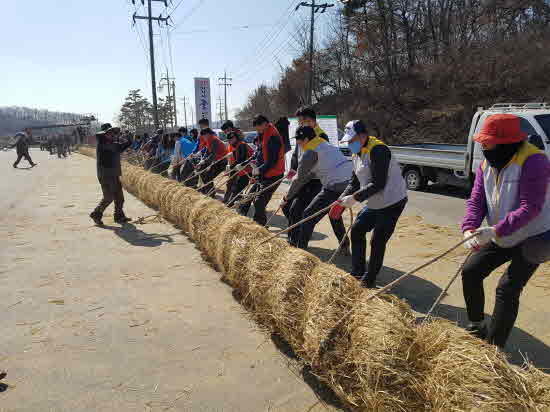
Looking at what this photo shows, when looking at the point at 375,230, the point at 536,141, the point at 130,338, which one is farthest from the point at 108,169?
the point at 536,141

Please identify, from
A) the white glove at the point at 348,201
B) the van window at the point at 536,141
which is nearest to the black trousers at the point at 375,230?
the white glove at the point at 348,201

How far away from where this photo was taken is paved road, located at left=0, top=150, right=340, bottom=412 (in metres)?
2.64

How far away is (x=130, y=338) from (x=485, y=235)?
112 inches

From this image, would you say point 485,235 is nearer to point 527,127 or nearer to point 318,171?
point 318,171

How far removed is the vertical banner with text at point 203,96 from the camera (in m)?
28.2

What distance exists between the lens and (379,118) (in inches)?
1000

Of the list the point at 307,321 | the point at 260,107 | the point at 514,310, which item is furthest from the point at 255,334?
the point at 260,107

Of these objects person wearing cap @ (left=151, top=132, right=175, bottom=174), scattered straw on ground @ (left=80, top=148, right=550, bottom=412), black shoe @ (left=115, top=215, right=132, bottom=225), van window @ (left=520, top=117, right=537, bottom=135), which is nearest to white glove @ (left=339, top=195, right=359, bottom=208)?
scattered straw on ground @ (left=80, top=148, right=550, bottom=412)

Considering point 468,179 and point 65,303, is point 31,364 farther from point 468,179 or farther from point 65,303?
point 468,179

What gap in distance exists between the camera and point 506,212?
8.38 feet

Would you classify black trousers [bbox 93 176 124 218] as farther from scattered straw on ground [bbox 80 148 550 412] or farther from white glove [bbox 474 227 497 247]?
white glove [bbox 474 227 497 247]

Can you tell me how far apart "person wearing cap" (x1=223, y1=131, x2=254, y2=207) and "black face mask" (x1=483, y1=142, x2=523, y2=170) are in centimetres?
497

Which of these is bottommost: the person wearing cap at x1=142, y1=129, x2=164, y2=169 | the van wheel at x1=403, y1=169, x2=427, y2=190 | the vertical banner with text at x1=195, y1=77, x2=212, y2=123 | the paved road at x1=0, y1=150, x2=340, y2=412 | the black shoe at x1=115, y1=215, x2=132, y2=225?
the paved road at x1=0, y1=150, x2=340, y2=412

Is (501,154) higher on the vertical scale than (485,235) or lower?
higher
